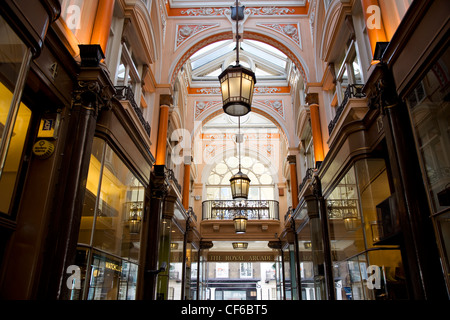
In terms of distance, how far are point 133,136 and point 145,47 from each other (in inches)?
114

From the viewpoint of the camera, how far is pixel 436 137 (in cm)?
407

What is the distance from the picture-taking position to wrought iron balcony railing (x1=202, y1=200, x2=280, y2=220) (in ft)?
62.5

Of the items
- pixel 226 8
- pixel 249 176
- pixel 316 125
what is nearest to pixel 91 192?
pixel 316 125

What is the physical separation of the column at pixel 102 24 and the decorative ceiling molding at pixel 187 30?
5.58 m

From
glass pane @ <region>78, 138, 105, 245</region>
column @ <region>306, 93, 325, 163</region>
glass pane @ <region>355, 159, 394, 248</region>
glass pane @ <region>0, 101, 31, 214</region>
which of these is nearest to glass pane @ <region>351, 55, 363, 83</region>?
glass pane @ <region>355, 159, 394, 248</region>

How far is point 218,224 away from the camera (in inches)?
721

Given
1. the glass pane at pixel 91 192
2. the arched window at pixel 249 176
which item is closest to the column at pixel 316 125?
the glass pane at pixel 91 192

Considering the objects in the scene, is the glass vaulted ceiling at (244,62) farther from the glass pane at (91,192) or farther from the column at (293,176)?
the glass pane at (91,192)

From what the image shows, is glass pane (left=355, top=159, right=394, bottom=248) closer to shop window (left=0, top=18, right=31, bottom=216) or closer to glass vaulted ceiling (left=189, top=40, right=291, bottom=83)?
shop window (left=0, top=18, right=31, bottom=216)

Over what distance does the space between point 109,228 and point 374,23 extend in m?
5.58

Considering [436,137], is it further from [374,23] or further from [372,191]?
[374,23]

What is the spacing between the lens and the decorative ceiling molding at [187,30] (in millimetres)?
11492

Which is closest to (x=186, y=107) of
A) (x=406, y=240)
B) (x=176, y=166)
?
(x=176, y=166)

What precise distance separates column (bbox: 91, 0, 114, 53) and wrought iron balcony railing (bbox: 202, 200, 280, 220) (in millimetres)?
13907
